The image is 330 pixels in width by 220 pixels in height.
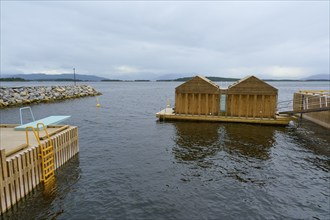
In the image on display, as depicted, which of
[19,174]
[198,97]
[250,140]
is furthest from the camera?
[198,97]

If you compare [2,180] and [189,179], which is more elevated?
[2,180]

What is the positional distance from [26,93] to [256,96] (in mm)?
49266

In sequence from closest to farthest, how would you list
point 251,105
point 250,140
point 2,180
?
point 2,180 → point 250,140 → point 251,105

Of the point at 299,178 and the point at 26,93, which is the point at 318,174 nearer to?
the point at 299,178

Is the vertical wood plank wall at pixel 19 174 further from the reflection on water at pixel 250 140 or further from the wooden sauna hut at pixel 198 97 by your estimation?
the wooden sauna hut at pixel 198 97

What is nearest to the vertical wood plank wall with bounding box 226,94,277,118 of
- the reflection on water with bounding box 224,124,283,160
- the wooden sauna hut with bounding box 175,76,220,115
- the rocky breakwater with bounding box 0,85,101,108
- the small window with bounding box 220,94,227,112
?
the small window with bounding box 220,94,227,112

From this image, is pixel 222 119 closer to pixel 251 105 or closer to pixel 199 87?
pixel 251 105

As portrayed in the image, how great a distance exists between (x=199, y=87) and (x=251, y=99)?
Answer: 6.27 meters

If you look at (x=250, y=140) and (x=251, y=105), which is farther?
(x=251, y=105)

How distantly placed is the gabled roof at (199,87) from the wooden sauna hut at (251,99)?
1.71 m

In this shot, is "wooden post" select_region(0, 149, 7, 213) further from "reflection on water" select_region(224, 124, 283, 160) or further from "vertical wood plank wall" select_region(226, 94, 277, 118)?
"vertical wood plank wall" select_region(226, 94, 277, 118)

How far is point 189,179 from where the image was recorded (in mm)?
12898

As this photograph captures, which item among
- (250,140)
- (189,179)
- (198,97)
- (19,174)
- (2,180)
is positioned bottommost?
(189,179)

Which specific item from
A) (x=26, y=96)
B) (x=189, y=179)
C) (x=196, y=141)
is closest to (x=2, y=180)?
(x=189, y=179)
